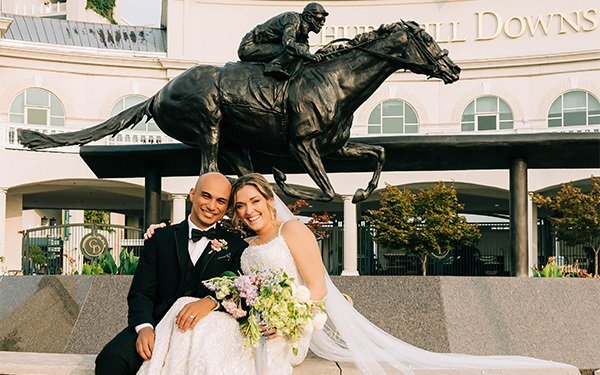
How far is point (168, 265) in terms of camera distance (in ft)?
14.5

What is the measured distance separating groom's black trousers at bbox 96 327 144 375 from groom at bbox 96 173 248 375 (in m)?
0.05

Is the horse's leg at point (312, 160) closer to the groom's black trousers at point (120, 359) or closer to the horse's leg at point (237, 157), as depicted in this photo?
the horse's leg at point (237, 157)

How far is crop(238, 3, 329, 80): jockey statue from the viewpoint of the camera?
680 centimetres

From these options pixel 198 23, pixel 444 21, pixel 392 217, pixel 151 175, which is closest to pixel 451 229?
pixel 392 217

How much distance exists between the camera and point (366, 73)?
690 centimetres

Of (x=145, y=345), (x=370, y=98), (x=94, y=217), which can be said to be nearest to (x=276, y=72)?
(x=145, y=345)

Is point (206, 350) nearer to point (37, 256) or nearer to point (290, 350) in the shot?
point (290, 350)

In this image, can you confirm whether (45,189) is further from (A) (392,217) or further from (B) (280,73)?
(B) (280,73)

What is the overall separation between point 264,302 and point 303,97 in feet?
10.2

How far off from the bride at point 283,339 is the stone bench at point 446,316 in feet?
3.72

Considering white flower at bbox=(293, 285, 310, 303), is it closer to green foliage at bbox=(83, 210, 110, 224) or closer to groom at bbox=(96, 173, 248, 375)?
groom at bbox=(96, 173, 248, 375)

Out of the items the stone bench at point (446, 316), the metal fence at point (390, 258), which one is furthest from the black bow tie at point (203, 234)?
the metal fence at point (390, 258)

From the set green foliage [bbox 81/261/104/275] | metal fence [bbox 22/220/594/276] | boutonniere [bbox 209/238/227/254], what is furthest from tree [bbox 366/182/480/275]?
boutonniere [bbox 209/238/227/254]

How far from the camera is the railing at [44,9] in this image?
213 ft
